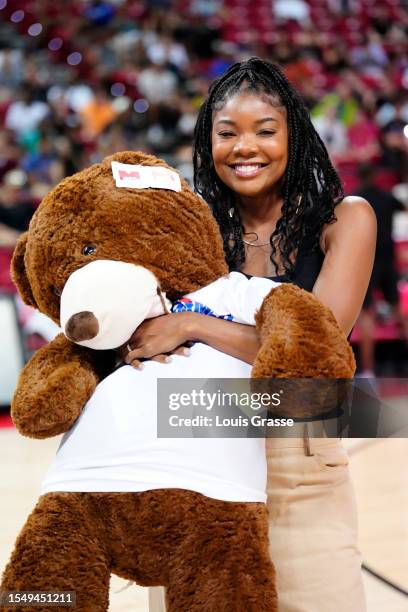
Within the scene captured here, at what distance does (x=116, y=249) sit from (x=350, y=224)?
543mm

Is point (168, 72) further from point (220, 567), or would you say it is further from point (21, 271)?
point (220, 567)

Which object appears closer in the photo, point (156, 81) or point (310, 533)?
point (310, 533)

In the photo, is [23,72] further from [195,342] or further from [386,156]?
[195,342]

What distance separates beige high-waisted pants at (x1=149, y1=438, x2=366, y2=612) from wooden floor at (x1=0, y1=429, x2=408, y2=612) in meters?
0.42

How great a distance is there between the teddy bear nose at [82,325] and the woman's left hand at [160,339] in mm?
94

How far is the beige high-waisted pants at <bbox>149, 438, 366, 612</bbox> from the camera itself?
145 cm

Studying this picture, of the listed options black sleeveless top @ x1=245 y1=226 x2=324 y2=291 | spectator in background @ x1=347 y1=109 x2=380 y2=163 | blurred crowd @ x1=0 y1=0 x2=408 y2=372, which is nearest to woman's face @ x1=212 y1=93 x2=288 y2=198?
black sleeveless top @ x1=245 y1=226 x2=324 y2=291

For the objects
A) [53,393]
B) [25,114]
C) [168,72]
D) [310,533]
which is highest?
[168,72]

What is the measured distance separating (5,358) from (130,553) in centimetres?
303

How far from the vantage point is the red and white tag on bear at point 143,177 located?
48.7 inches

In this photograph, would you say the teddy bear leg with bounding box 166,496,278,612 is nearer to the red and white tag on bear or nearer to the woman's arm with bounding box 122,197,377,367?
the woman's arm with bounding box 122,197,377,367

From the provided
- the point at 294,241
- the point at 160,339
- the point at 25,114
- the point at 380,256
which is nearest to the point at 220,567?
the point at 160,339

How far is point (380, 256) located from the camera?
483 cm

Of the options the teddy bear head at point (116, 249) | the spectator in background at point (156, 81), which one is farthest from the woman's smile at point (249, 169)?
the spectator in background at point (156, 81)
